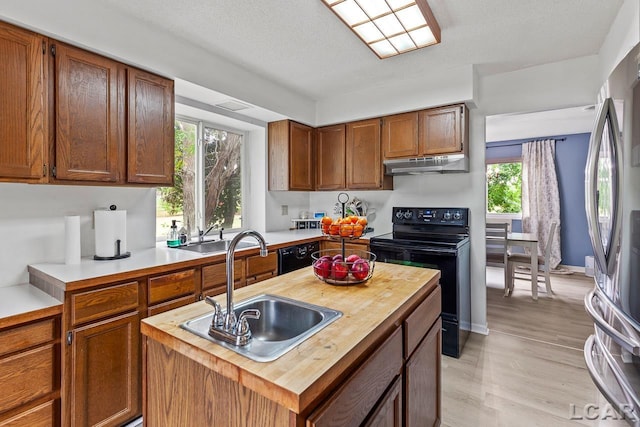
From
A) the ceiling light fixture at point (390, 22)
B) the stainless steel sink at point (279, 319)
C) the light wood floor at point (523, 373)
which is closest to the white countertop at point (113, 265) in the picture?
the stainless steel sink at point (279, 319)

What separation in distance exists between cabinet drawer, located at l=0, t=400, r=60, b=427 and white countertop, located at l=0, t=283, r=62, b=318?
46 centimetres

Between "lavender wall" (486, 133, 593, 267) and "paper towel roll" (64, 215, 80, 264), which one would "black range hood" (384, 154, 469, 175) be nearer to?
"paper towel roll" (64, 215, 80, 264)

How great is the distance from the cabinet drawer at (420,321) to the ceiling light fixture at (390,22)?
5.55 feet

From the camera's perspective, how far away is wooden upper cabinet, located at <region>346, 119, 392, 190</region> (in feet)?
11.1

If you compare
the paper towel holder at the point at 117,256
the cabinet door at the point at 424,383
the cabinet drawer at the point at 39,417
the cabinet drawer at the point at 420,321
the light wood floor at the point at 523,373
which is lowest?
the light wood floor at the point at 523,373

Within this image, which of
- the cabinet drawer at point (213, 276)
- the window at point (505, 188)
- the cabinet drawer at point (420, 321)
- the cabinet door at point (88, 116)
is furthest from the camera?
the window at point (505, 188)

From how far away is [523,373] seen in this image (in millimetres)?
2350

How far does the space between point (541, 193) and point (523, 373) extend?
14.4ft

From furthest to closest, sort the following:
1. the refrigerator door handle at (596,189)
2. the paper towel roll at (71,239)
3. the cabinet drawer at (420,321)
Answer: the paper towel roll at (71,239), the cabinet drawer at (420,321), the refrigerator door handle at (596,189)

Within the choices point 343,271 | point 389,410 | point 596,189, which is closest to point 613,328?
point 596,189

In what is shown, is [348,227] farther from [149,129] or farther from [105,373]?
[149,129]

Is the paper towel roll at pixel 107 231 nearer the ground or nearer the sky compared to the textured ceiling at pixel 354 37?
nearer the ground

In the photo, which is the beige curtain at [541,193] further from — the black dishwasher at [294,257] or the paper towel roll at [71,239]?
the paper towel roll at [71,239]

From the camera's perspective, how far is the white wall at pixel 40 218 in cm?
181
